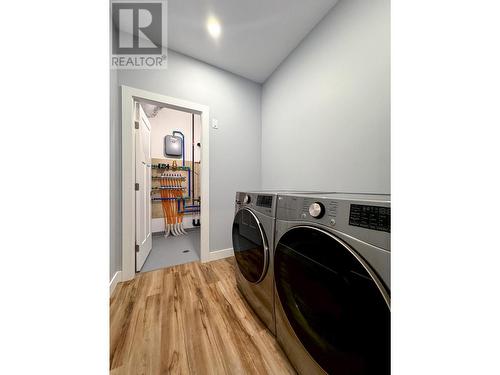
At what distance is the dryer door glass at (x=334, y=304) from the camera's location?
1.52ft

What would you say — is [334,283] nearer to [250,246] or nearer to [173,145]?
[250,246]

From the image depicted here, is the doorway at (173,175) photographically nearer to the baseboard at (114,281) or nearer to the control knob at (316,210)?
the baseboard at (114,281)

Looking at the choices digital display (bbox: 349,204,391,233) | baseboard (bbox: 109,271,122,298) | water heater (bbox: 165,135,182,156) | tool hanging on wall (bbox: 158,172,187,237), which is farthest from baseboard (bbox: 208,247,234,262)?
water heater (bbox: 165,135,182,156)

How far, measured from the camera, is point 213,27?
1452mm

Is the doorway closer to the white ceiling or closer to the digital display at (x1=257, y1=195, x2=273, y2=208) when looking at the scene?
the white ceiling

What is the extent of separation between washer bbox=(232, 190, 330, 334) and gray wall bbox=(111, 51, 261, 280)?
2.36 feet

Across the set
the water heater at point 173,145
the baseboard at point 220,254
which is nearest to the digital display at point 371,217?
the baseboard at point 220,254

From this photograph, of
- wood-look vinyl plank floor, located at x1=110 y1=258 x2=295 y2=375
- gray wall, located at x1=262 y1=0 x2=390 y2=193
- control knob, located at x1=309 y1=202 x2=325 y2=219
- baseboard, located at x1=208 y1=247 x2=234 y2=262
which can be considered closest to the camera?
control knob, located at x1=309 y1=202 x2=325 y2=219

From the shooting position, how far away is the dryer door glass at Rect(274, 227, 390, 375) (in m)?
0.46

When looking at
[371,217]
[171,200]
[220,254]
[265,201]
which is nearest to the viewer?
[371,217]

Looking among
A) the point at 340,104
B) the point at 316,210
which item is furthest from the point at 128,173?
the point at 340,104

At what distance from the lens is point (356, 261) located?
504 millimetres

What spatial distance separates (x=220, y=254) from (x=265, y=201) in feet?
4.27
